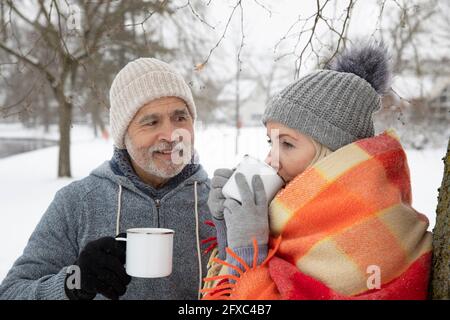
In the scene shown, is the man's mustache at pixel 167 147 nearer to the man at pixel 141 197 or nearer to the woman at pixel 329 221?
the man at pixel 141 197

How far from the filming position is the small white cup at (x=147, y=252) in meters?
1.65

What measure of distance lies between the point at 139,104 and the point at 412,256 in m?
1.43

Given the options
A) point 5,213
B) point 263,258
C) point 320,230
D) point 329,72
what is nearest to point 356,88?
point 329,72

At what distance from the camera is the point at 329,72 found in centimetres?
184

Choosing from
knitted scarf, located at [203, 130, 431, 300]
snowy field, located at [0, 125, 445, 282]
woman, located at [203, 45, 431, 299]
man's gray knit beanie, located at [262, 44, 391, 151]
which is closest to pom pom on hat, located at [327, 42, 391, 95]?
man's gray knit beanie, located at [262, 44, 391, 151]

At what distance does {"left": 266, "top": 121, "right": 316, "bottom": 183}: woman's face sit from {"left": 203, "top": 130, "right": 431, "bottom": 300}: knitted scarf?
16cm

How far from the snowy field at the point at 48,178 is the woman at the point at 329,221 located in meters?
4.84

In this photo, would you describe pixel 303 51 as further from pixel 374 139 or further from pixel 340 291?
pixel 340 291

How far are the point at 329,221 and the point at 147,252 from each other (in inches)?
25.4

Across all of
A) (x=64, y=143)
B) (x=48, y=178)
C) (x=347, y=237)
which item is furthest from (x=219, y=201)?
(x=48, y=178)

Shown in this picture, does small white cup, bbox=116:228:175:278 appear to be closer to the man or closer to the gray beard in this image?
the man

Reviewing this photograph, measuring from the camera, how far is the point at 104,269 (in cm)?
180

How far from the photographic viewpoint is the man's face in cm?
227

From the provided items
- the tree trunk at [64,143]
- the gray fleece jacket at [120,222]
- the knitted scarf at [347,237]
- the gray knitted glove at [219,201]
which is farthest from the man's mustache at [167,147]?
the tree trunk at [64,143]
